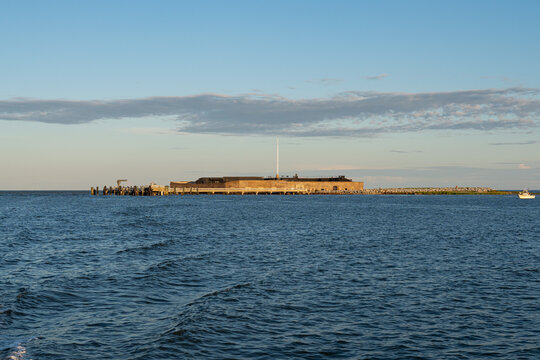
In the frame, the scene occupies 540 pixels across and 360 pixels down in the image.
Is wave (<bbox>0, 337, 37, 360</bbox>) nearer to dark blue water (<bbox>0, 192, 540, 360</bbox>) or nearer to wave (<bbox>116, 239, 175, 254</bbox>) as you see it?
dark blue water (<bbox>0, 192, 540, 360</bbox>)

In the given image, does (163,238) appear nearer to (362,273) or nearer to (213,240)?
(213,240)

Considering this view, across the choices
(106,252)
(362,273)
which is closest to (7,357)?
(362,273)

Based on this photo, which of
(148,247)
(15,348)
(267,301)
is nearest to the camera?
(15,348)

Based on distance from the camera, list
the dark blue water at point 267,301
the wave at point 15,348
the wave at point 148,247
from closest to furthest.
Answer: the wave at point 15,348 < the dark blue water at point 267,301 < the wave at point 148,247

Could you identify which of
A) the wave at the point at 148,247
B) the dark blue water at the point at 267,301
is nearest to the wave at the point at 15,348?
the dark blue water at the point at 267,301

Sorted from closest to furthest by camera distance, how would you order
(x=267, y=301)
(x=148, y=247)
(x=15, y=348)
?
(x=15, y=348)
(x=267, y=301)
(x=148, y=247)

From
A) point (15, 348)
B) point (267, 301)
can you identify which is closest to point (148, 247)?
point (267, 301)

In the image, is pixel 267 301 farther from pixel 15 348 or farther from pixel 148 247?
pixel 148 247

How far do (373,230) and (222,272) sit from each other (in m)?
32.2

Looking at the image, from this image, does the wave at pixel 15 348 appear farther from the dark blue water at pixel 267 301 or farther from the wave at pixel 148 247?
the wave at pixel 148 247

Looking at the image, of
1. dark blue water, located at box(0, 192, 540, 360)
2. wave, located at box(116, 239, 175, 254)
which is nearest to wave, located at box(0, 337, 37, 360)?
dark blue water, located at box(0, 192, 540, 360)

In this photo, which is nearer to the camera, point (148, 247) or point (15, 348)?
point (15, 348)

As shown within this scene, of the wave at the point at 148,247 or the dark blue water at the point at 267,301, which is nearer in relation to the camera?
the dark blue water at the point at 267,301

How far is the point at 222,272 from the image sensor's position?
29.1 m
